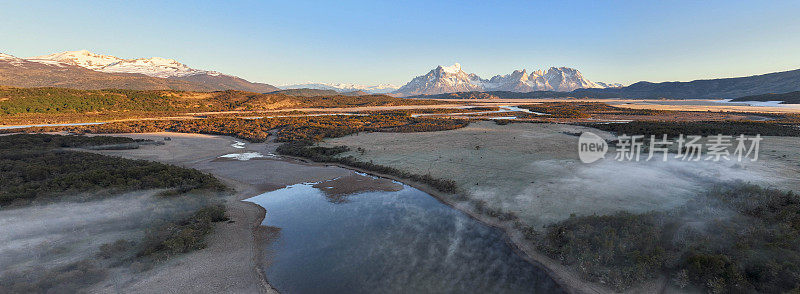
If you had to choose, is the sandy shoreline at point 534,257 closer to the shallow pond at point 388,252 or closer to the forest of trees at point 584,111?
the shallow pond at point 388,252

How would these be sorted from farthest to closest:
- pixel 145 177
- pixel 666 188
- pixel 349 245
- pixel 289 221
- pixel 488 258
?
pixel 145 177
pixel 666 188
pixel 289 221
pixel 349 245
pixel 488 258

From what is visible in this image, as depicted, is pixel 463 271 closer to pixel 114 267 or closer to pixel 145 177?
pixel 114 267

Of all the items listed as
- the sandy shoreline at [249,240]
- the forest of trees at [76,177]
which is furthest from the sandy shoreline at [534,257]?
the forest of trees at [76,177]

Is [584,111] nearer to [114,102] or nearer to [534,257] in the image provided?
[534,257]

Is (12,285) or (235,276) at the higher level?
(12,285)

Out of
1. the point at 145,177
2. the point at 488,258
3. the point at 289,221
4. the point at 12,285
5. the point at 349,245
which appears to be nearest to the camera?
the point at 12,285

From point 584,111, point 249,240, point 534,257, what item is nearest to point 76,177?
point 249,240

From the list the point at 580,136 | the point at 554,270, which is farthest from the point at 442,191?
the point at 580,136
